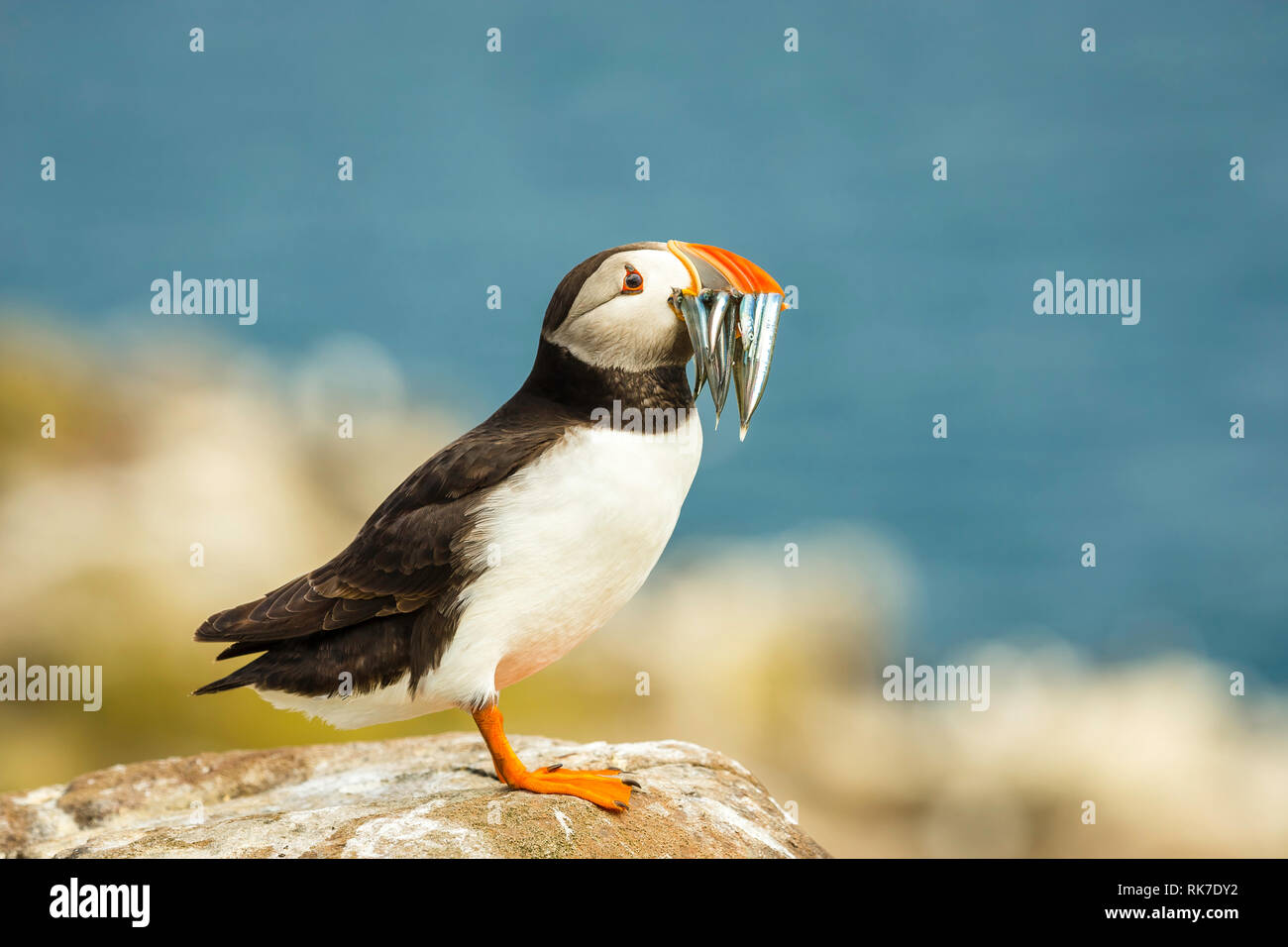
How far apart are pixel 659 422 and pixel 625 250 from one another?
778 millimetres

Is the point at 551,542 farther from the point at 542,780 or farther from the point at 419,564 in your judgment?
the point at 542,780

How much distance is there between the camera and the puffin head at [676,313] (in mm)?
5051

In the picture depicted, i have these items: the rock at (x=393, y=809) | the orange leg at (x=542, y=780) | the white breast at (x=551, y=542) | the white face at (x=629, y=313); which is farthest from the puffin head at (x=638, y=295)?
the rock at (x=393, y=809)

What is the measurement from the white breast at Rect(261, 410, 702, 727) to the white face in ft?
1.16

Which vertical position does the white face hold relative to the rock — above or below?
above

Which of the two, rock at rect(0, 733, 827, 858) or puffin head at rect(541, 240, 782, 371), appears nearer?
rock at rect(0, 733, 827, 858)

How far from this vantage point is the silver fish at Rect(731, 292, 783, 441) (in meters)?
5.09

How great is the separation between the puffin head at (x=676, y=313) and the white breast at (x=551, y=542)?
368 mm

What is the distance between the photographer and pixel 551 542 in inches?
201

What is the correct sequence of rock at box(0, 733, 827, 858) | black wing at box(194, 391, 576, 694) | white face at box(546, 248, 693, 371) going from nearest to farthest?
rock at box(0, 733, 827, 858) < white face at box(546, 248, 693, 371) < black wing at box(194, 391, 576, 694)

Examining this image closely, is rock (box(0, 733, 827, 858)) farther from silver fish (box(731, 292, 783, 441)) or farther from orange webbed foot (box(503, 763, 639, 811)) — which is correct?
silver fish (box(731, 292, 783, 441))

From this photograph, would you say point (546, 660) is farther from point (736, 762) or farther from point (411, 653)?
point (736, 762)

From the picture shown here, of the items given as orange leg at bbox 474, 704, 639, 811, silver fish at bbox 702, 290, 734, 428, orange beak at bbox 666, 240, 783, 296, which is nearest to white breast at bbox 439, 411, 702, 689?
orange leg at bbox 474, 704, 639, 811
